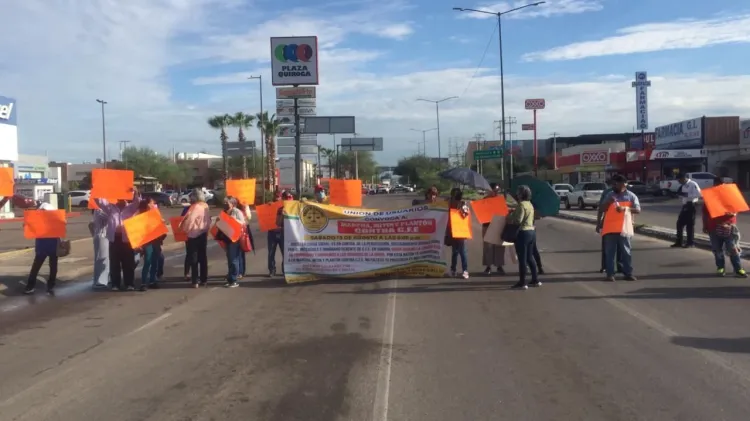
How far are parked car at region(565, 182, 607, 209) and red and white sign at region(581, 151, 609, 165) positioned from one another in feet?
104

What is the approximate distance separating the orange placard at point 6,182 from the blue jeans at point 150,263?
2410mm

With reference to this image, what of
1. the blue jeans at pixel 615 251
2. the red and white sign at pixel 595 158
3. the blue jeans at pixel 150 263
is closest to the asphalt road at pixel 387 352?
the blue jeans at pixel 615 251

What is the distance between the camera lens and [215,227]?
11836 millimetres

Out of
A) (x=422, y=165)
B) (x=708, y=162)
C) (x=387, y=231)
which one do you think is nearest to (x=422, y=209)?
(x=387, y=231)

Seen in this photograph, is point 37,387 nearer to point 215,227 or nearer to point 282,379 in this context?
point 282,379

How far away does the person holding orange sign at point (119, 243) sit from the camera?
1153 cm

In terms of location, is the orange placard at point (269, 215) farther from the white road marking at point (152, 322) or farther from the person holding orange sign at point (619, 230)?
the person holding orange sign at point (619, 230)

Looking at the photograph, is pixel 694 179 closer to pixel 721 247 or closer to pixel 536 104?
pixel 721 247

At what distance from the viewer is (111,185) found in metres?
11.6

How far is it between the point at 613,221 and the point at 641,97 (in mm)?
63848

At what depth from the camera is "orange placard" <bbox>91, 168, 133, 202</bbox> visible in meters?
11.4

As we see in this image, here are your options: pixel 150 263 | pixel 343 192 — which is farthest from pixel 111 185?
pixel 343 192

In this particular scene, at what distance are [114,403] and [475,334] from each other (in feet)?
12.9

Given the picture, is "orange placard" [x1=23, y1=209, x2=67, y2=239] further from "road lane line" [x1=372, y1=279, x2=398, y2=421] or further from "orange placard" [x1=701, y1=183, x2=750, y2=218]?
"orange placard" [x1=701, y1=183, x2=750, y2=218]
